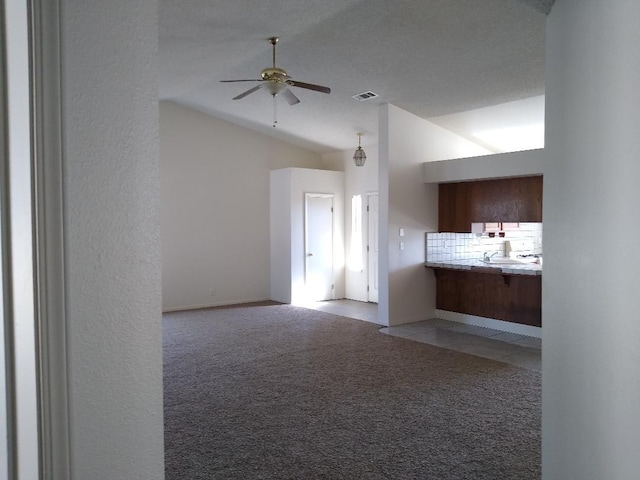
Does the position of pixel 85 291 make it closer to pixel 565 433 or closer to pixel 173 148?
pixel 565 433

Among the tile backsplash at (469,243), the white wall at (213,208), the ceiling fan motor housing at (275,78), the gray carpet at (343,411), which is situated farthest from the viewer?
the white wall at (213,208)

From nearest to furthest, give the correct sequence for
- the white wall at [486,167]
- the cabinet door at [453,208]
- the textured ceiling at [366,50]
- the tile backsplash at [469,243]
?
the textured ceiling at [366,50]
the white wall at [486,167]
the cabinet door at [453,208]
the tile backsplash at [469,243]

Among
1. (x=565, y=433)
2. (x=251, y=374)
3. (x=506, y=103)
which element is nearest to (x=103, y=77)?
(x=565, y=433)

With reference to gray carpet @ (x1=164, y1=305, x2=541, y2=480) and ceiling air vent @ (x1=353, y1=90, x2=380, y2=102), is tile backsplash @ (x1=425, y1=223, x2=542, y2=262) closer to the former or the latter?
gray carpet @ (x1=164, y1=305, x2=541, y2=480)

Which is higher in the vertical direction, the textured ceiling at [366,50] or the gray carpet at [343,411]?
the textured ceiling at [366,50]

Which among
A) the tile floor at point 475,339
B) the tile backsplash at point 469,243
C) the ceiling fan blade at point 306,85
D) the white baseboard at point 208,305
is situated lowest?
the tile floor at point 475,339

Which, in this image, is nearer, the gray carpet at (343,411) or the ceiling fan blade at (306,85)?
the gray carpet at (343,411)

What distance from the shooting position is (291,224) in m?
8.61

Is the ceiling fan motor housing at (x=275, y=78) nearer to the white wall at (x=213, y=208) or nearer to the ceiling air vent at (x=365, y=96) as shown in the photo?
the ceiling air vent at (x=365, y=96)

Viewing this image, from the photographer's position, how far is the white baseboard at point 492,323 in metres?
6.17

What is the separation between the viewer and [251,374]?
4559mm

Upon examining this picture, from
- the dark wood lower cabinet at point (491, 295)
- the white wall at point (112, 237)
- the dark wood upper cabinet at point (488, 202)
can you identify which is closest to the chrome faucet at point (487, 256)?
the dark wood lower cabinet at point (491, 295)

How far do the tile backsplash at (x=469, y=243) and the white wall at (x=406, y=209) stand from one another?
202mm

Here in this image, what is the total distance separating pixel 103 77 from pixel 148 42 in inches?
4.6
